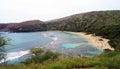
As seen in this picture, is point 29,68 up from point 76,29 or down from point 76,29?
up

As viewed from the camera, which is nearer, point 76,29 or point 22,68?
point 22,68

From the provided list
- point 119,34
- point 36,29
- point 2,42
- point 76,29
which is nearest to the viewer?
point 2,42

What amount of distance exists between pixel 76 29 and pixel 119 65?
156 m

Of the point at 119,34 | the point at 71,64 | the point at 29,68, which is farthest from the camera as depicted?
the point at 119,34

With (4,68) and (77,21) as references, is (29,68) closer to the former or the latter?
(4,68)

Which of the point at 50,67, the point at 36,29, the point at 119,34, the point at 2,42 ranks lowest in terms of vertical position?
the point at 36,29

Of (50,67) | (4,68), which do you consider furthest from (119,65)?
(4,68)

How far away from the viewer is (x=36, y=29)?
19650cm

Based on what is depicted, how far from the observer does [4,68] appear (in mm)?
8523

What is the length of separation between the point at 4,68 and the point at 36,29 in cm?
18878

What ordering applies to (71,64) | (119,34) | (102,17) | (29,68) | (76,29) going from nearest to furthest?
1. (29,68)
2. (71,64)
3. (119,34)
4. (76,29)
5. (102,17)

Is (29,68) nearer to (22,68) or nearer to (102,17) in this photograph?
(22,68)

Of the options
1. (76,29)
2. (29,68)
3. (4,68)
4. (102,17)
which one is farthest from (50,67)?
(102,17)

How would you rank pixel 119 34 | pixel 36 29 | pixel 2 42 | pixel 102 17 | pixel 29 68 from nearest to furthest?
pixel 29 68, pixel 2 42, pixel 119 34, pixel 102 17, pixel 36 29
